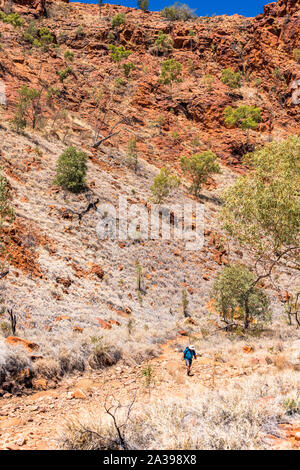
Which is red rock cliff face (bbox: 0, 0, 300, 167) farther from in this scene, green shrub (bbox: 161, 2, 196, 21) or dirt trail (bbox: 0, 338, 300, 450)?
dirt trail (bbox: 0, 338, 300, 450)

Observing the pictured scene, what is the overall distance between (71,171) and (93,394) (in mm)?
16294

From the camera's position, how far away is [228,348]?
9.90 m

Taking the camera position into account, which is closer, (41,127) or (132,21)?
(41,127)

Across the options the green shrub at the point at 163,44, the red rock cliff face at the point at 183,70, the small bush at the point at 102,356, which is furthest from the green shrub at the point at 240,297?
the green shrub at the point at 163,44

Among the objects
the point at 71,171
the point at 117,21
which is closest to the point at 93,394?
the point at 71,171

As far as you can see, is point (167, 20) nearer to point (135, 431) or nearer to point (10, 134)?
point (10, 134)

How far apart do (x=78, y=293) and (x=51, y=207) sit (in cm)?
733

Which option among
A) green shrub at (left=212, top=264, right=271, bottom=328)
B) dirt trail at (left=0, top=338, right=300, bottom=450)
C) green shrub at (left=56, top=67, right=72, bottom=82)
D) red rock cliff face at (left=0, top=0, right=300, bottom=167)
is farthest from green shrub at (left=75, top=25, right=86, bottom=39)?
dirt trail at (left=0, top=338, right=300, bottom=450)

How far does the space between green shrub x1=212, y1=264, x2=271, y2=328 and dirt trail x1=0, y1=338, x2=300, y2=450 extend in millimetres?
5198

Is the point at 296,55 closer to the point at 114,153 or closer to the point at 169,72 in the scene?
the point at 169,72

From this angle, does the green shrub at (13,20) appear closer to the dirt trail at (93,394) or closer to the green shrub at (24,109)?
the green shrub at (24,109)

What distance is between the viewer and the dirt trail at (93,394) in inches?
175

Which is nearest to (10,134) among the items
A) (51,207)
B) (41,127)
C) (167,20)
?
(41,127)

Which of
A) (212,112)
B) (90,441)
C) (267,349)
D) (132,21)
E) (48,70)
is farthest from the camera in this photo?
(132,21)
